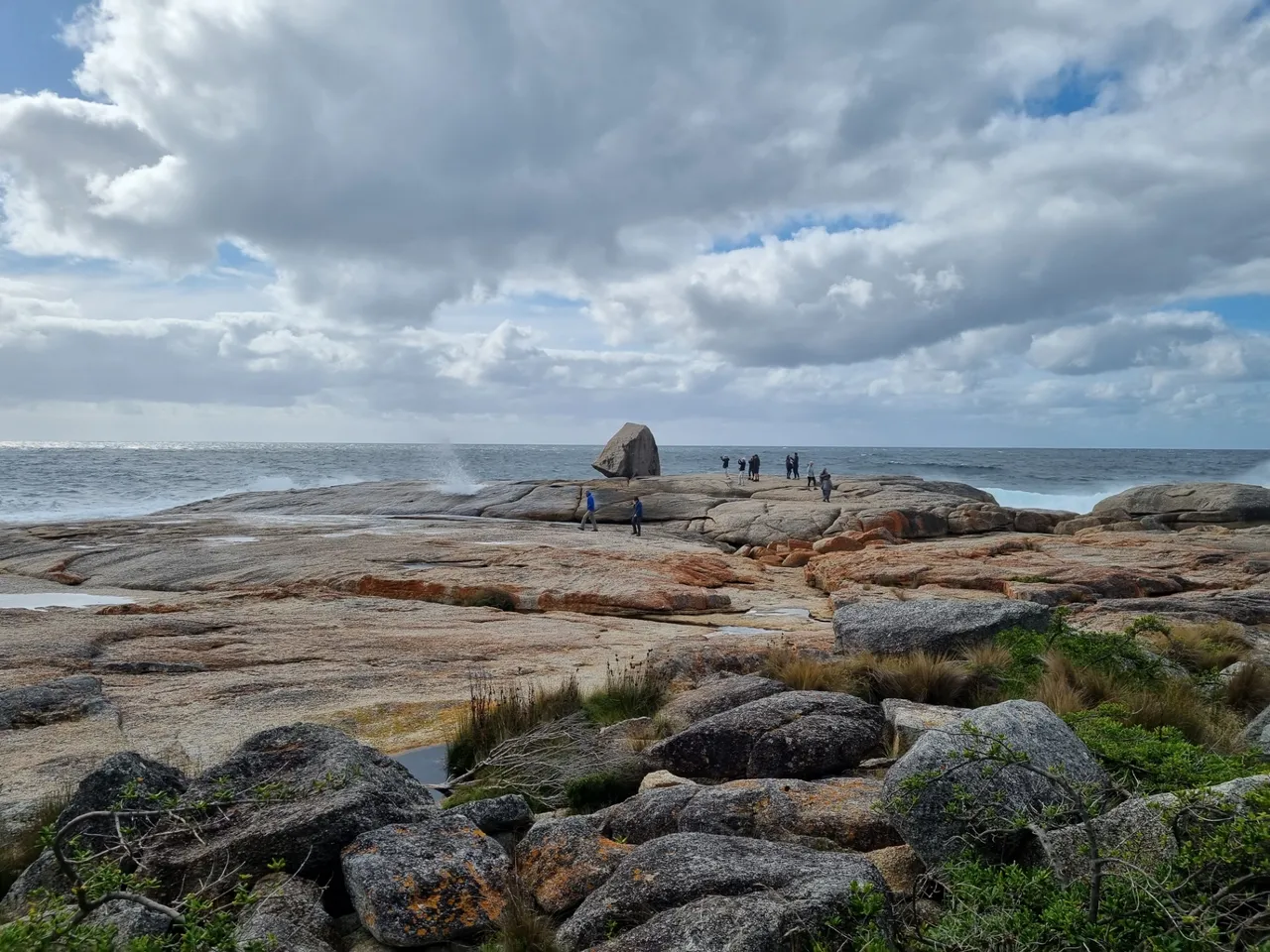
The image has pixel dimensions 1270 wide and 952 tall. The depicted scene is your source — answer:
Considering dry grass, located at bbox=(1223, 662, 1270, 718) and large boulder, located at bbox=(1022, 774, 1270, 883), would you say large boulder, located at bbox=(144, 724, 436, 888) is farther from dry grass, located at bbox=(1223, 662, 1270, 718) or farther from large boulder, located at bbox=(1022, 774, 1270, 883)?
dry grass, located at bbox=(1223, 662, 1270, 718)

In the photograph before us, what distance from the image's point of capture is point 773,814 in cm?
583

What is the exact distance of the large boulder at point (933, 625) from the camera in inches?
431

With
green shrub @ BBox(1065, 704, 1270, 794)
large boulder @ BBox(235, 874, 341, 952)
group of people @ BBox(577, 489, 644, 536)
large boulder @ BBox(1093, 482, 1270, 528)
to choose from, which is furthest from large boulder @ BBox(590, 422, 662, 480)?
large boulder @ BBox(235, 874, 341, 952)

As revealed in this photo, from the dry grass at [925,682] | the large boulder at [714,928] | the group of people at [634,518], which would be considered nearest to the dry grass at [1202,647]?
the dry grass at [925,682]

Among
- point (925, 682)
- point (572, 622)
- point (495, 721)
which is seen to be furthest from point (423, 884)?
point (572, 622)

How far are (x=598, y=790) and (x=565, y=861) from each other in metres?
2.08

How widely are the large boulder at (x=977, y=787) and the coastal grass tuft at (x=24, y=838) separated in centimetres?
583

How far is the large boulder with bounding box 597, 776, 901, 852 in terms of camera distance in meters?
5.58

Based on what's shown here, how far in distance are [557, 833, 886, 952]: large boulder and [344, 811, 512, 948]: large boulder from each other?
2.21 ft

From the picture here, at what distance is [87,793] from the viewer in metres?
5.99

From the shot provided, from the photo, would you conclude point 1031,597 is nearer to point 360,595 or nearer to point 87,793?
point 360,595

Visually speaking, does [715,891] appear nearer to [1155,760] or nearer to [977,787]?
[977,787]

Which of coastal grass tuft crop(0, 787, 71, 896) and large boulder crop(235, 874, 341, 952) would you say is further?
coastal grass tuft crop(0, 787, 71, 896)

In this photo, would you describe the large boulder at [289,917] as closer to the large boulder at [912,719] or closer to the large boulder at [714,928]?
the large boulder at [714,928]
